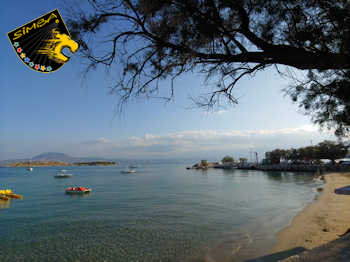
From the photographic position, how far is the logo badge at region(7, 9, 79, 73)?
78.9 inches

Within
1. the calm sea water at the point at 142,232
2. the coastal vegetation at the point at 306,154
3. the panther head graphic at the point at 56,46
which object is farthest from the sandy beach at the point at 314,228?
the coastal vegetation at the point at 306,154

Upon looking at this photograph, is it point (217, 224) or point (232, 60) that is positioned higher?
point (232, 60)

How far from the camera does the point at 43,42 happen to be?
2076 millimetres

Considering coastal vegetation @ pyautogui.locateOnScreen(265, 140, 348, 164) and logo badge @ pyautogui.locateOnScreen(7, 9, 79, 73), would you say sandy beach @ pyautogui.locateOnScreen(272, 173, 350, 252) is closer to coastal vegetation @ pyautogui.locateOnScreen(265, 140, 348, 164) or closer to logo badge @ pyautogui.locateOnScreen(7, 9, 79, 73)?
logo badge @ pyautogui.locateOnScreen(7, 9, 79, 73)

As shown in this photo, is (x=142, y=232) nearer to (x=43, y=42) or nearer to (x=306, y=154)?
(x=43, y=42)

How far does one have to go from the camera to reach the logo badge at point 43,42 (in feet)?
6.57

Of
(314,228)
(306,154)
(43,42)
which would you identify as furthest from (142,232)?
(306,154)

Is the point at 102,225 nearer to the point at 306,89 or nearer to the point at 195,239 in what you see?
the point at 195,239

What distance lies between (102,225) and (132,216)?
169cm

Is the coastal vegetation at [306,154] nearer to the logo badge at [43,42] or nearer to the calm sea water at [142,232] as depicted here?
the calm sea water at [142,232]

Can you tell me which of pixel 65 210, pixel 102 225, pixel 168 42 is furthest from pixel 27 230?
pixel 168 42

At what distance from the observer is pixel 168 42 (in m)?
2.60

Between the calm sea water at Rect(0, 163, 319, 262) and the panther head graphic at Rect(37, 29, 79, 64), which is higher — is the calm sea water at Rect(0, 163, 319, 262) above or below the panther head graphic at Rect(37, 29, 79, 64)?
below

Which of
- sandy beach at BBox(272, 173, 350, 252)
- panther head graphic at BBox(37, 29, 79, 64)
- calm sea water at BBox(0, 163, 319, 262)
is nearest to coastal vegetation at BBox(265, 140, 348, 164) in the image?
sandy beach at BBox(272, 173, 350, 252)
